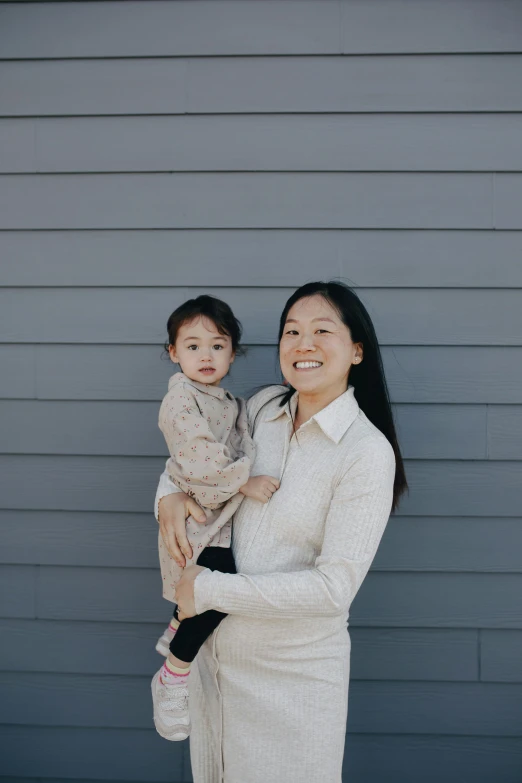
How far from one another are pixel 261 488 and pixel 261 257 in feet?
3.02

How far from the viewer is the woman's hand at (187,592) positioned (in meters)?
1.58

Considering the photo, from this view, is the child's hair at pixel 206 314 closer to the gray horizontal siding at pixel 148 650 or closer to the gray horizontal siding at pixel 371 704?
the gray horizontal siding at pixel 148 650

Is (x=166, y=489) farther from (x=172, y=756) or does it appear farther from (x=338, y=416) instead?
(x=172, y=756)

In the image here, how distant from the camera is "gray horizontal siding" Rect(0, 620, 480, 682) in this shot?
7.68ft

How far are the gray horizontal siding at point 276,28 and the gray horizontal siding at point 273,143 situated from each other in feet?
0.73

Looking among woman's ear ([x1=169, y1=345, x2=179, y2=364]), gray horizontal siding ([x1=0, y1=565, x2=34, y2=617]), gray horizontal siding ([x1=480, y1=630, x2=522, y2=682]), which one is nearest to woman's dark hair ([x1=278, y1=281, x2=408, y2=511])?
woman's ear ([x1=169, y1=345, x2=179, y2=364])

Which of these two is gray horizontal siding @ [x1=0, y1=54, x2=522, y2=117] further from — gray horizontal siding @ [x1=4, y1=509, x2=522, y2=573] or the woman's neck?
gray horizontal siding @ [x1=4, y1=509, x2=522, y2=573]

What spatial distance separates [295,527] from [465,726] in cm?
123

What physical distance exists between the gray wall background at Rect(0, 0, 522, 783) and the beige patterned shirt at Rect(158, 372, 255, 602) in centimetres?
44

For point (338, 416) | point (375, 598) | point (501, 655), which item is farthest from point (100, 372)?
point (501, 655)

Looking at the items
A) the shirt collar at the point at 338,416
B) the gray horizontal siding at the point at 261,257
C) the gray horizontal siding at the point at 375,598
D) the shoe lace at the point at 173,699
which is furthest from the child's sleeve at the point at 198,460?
the gray horizontal siding at the point at 375,598

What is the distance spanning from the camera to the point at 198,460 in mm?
1766

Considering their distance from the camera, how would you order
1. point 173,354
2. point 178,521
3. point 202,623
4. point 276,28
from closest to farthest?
point 202,623 → point 178,521 → point 173,354 → point 276,28

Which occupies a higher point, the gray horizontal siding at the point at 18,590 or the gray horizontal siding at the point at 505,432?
the gray horizontal siding at the point at 505,432
